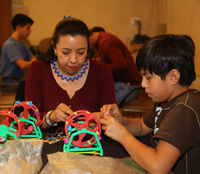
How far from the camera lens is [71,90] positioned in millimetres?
1411

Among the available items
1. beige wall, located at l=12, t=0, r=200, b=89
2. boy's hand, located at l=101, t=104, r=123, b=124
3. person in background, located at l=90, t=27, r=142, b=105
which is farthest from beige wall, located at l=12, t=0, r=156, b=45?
boy's hand, located at l=101, t=104, r=123, b=124

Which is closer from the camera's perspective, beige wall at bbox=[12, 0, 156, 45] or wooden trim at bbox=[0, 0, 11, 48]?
wooden trim at bbox=[0, 0, 11, 48]

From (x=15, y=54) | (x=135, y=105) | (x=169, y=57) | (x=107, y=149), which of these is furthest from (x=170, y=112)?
(x=15, y=54)

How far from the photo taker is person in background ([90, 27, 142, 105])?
2402mm

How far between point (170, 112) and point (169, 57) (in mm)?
200

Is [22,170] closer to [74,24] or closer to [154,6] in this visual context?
[74,24]

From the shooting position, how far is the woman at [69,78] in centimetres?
124

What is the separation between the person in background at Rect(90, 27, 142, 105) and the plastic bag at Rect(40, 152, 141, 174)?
147cm

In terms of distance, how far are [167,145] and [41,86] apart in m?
0.88

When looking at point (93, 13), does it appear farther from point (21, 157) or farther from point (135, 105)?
point (21, 157)

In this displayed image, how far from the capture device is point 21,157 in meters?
0.83

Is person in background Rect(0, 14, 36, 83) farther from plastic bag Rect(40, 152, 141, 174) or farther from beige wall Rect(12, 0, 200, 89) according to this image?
plastic bag Rect(40, 152, 141, 174)

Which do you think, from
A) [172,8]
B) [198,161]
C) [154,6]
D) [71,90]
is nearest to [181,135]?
[198,161]

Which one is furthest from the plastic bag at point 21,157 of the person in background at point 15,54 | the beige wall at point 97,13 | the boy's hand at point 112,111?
the beige wall at point 97,13
